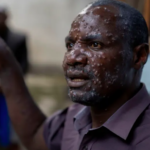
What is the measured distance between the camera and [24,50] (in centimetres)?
468

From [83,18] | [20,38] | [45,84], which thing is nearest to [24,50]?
[20,38]

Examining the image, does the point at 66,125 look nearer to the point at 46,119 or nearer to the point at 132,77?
the point at 46,119

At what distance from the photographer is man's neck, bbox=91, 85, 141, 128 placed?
1439 millimetres

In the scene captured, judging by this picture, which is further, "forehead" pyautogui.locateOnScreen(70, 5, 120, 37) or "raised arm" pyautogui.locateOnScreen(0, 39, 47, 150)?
"raised arm" pyautogui.locateOnScreen(0, 39, 47, 150)

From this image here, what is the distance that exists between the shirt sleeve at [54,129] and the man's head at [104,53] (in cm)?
40

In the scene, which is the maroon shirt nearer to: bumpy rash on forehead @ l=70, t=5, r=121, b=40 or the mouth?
the mouth

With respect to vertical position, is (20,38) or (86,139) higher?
(86,139)

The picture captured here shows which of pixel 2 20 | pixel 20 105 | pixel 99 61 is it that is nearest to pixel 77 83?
pixel 99 61

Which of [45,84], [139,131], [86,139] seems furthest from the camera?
[45,84]

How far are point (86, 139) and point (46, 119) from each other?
495 mm

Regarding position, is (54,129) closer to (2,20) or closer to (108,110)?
(108,110)

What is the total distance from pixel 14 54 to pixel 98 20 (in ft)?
10.1

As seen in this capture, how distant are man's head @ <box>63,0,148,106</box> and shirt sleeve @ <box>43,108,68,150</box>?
0.40 meters

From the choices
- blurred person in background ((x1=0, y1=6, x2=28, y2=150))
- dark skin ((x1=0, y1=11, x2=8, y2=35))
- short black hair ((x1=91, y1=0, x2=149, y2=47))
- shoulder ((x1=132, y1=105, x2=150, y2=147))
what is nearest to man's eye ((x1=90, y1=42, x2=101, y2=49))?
short black hair ((x1=91, y1=0, x2=149, y2=47))
